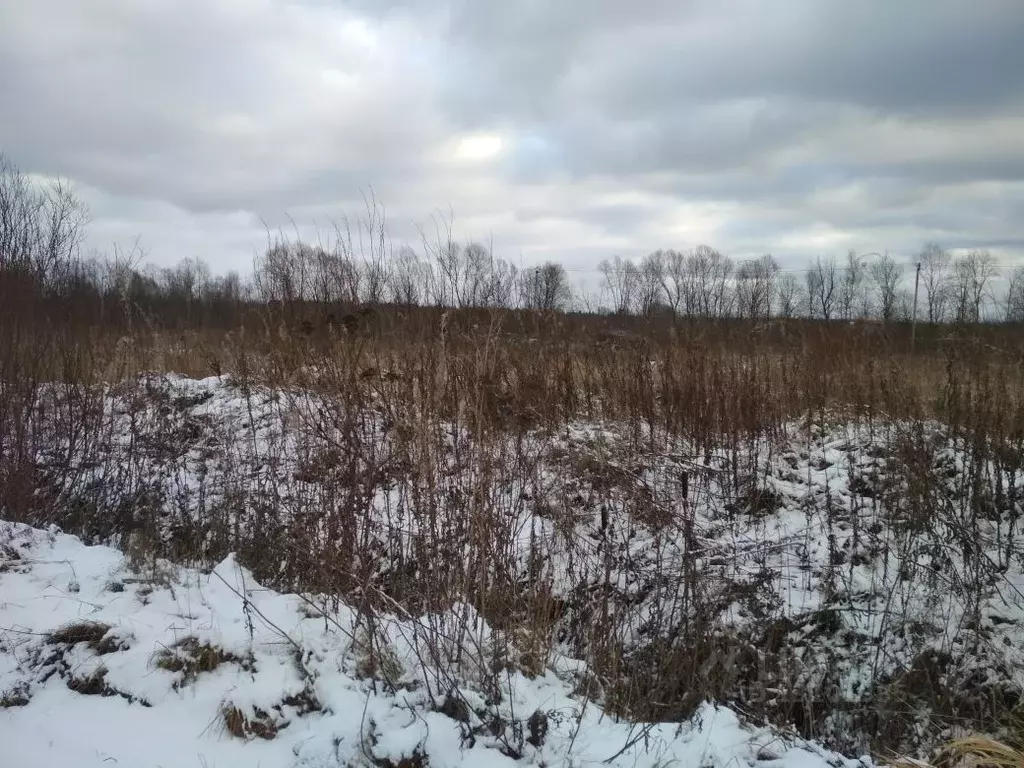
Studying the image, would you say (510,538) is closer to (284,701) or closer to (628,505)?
(628,505)

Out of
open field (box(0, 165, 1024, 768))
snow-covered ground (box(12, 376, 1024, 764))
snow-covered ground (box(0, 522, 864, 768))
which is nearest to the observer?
snow-covered ground (box(0, 522, 864, 768))

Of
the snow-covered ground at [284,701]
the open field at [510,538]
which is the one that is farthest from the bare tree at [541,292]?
the snow-covered ground at [284,701]

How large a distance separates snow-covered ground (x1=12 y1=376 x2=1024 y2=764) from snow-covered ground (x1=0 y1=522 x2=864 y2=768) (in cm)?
21

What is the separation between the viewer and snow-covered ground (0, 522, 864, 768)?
2.47 m

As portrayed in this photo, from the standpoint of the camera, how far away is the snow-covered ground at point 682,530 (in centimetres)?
376

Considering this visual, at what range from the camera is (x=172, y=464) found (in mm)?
6254

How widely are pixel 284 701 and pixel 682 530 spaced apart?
262 cm

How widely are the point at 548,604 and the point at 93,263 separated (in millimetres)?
7046

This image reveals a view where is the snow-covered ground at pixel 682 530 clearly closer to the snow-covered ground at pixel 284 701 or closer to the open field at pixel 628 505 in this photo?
the open field at pixel 628 505

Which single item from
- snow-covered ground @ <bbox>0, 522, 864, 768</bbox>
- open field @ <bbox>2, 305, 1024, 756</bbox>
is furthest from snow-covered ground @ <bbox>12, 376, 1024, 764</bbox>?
snow-covered ground @ <bbox>0, 522, 864, 768</bbox>

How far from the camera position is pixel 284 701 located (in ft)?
8.88

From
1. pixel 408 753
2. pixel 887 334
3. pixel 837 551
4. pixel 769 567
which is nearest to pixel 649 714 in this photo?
pixel 408 753

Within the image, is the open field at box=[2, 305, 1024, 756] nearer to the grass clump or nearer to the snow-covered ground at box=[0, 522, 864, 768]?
the snow-covered ground at box=[0, 522, 864, 768]

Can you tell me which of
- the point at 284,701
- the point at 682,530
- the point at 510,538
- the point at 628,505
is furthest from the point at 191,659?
the point at 628,505
